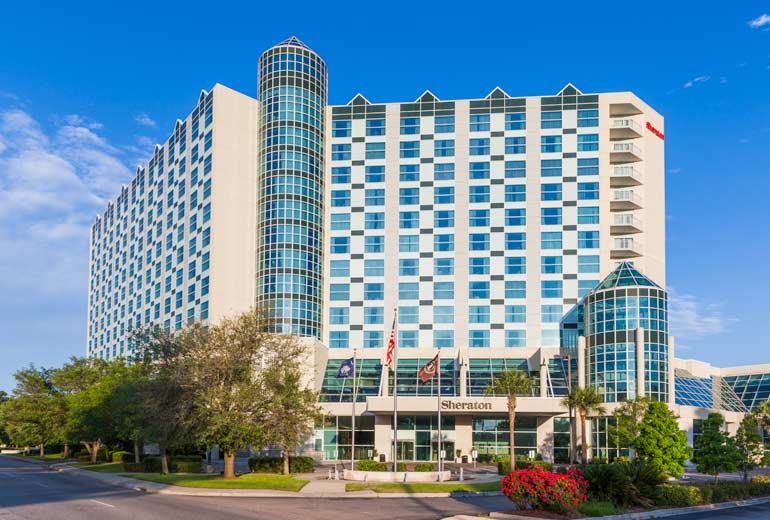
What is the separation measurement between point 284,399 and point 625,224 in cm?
5551

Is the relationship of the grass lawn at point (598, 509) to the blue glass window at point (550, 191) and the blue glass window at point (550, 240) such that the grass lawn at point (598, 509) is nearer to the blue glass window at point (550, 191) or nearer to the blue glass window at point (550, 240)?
the blue glass window at point (550, 240)

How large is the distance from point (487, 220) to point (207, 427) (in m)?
53.5

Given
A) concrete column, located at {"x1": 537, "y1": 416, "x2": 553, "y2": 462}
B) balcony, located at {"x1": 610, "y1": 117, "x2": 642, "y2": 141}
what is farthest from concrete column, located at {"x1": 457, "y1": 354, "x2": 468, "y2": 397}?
balcony, located at {"x1": 610, "y1": 117, "x2": 642, "y2": 141}

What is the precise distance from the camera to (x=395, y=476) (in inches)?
1966

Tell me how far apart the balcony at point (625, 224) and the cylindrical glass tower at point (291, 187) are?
117 ft

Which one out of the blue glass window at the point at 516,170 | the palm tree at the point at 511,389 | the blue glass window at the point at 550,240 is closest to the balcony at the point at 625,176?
the blue glass window at the point at 550,240

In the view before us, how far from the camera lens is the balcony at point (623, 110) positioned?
94812 millimetres

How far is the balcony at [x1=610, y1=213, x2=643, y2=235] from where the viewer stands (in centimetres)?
9200

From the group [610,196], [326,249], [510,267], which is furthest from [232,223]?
[610,196]

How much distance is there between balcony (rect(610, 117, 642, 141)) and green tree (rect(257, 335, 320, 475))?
56.9 m

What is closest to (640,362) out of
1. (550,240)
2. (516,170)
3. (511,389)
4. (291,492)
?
(511,389)

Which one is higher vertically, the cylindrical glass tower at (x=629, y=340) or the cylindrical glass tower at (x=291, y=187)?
the cylindrical glass tower at (x=291, y=187)

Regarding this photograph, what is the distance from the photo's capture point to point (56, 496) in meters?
A: 39.4

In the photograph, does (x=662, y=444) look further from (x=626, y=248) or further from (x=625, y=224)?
(x=625, y=224)
